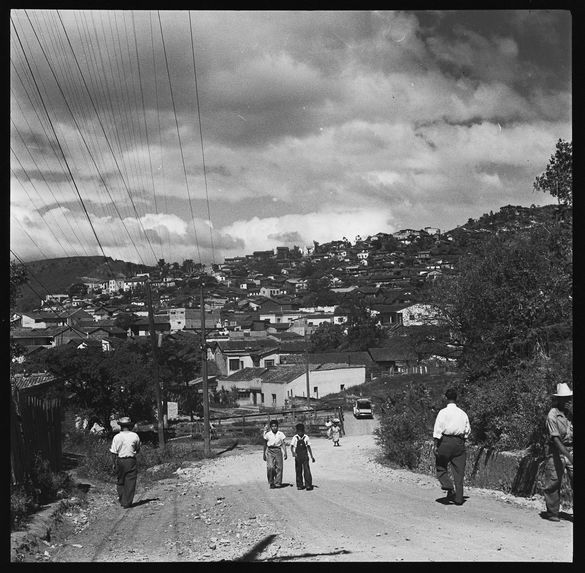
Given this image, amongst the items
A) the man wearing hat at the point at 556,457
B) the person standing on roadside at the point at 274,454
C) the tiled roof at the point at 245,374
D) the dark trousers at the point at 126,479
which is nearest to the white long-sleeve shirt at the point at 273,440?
the person standing on roadside at the point at 274,454

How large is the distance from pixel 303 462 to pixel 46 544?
13.9 ft

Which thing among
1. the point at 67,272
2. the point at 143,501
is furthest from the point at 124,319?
the point at 67,272

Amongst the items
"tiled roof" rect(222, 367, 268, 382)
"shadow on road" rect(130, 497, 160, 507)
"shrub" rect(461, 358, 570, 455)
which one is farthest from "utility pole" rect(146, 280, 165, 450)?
"shrub" rect(461, 358, 570, 455)

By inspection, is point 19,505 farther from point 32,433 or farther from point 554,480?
point 554,480

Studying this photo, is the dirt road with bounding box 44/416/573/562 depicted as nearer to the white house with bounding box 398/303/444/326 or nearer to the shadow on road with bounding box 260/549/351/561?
the shadow on road with bounding box 260/549/351/561

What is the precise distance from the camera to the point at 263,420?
18172 millimetres

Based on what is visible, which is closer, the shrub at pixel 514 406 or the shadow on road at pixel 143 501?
the shadow on road at pixel 143 501

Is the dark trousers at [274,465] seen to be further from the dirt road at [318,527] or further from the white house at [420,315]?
the white house at [420,315]

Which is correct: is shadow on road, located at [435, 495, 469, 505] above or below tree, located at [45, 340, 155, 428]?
below

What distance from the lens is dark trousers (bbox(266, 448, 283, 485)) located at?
376 inches

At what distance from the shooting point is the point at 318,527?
6.63 m

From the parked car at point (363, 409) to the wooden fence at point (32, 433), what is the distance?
7162mm

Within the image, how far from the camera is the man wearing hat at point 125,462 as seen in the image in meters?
7.88

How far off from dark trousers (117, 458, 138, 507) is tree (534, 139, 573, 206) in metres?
9.79
